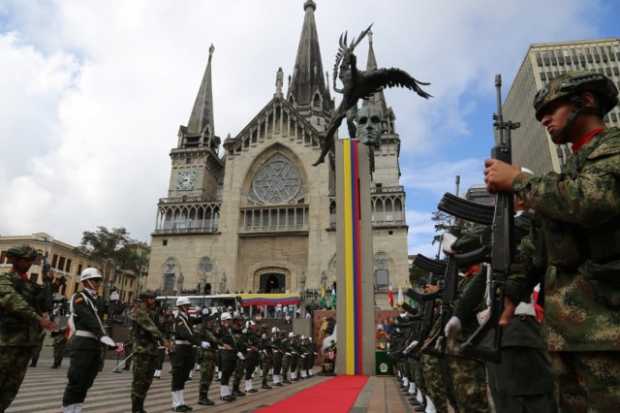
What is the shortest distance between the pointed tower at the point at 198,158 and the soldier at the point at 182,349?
32659 mm

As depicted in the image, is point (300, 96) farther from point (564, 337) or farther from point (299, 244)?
point (564, 337)

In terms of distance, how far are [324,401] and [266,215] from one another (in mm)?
30286

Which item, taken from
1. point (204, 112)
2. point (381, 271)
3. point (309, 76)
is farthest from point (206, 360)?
point (309, 76)

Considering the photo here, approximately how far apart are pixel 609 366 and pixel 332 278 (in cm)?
3285

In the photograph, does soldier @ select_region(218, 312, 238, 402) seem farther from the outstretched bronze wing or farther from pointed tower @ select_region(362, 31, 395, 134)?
pointed tower @ select_region(362, 31, 395, 134)

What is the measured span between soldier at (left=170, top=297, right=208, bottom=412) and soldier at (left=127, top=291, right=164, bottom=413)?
77 cm

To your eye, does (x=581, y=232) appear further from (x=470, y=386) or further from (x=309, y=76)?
(x=309, y=76)

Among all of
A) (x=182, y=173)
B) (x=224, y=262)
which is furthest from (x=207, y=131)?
(x=224, y=262)

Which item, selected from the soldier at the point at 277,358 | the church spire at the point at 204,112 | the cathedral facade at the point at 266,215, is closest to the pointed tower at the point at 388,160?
the cathedral facade at the point at 266,215

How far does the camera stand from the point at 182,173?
41.3 metres

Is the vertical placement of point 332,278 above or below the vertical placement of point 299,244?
below

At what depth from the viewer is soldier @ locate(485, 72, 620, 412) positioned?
5.38 feet

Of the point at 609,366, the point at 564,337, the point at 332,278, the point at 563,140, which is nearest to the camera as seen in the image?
the point at 609,366

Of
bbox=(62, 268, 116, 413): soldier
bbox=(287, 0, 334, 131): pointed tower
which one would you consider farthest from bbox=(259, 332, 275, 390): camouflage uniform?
bbox=(287, 0, 334, 131): pointed tower
